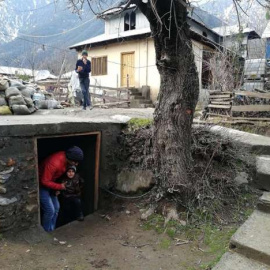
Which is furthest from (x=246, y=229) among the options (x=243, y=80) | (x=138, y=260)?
(x=243, y=80)

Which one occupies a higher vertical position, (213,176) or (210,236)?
(213,176)

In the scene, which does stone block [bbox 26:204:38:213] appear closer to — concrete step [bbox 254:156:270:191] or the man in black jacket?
concrete step [bbox 254:156:270:191]

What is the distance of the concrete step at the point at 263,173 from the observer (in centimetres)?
415

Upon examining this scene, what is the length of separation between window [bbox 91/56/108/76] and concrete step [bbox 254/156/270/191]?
50.5ft

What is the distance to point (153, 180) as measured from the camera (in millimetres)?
4918

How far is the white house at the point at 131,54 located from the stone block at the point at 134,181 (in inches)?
459

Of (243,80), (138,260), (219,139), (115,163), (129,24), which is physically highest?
(129,24)

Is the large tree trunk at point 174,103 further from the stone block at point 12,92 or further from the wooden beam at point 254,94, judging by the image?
the stone block at point 12,92

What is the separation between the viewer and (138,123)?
5.50m

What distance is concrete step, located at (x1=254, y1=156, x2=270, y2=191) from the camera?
4.15m

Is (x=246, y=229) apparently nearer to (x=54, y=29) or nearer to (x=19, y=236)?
(x=19, y=236)

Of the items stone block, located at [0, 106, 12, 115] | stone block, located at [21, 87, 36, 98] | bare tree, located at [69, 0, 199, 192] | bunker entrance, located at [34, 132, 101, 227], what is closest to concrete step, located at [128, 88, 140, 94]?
stone block, located at [21, 87, 36, 98]

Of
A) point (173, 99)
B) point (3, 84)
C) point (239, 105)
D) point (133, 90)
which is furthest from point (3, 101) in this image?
point (133, 90)

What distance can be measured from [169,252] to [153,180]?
138cm
